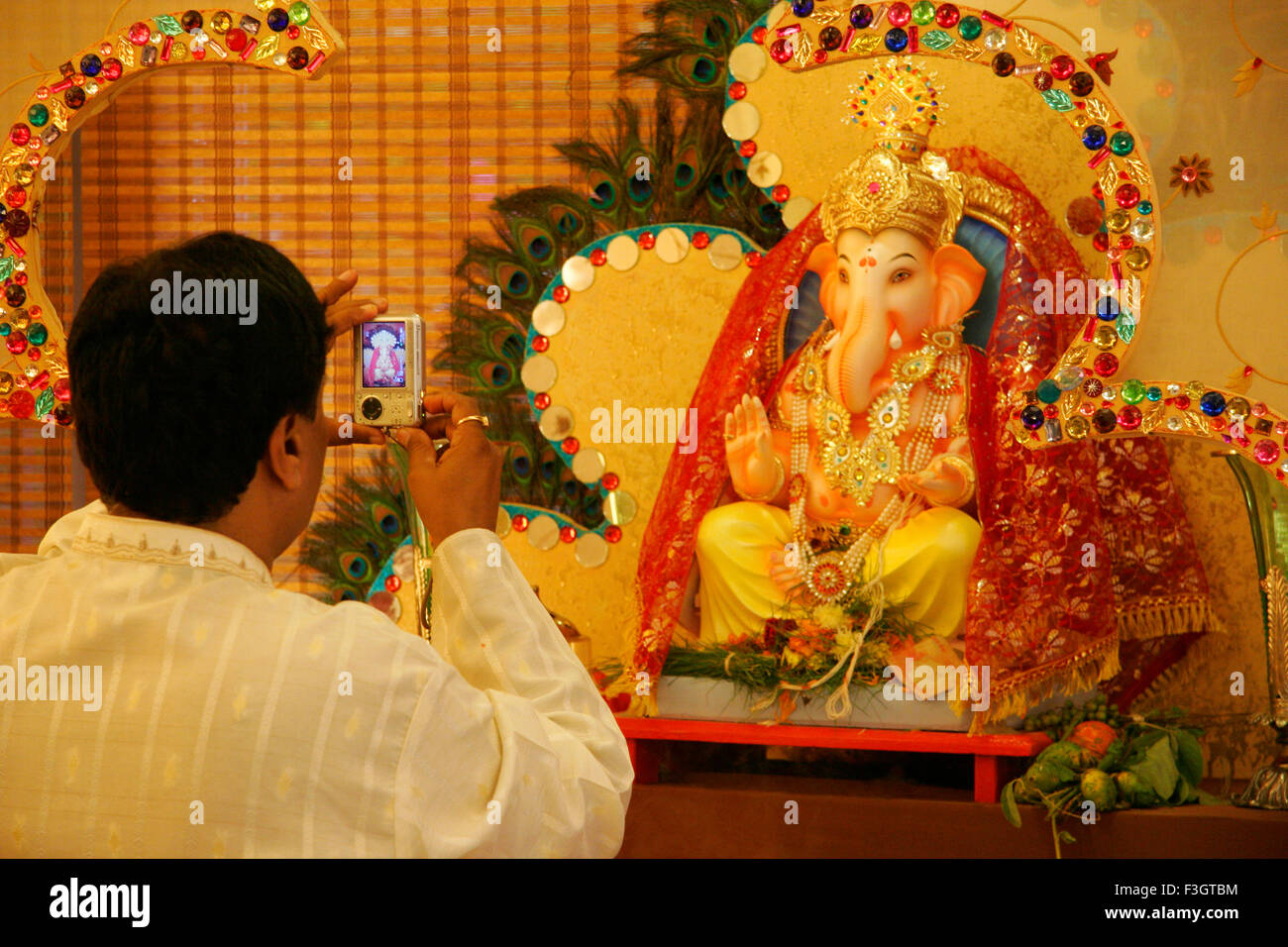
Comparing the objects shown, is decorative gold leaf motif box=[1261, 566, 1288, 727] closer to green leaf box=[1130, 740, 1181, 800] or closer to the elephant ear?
green leaf box=[1130, 740, 1181, 800]

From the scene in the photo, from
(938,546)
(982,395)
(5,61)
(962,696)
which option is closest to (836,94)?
(982,395)

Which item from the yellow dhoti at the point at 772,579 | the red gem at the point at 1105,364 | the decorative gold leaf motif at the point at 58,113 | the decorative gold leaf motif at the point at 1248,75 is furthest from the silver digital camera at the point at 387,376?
the decorative gold leaf motif at the point at 1248,75

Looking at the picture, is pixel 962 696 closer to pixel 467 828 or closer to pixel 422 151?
pixel 467 828

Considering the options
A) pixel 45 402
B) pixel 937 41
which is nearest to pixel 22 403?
pixel 45 402

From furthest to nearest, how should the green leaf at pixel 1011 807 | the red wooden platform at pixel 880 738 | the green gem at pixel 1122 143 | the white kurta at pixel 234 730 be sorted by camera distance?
the green gem at pixel 1122 143, the red wooden platform at pixel 880 738, the green leaf at pixel 1011 807, the white kurta at pixel 234 730

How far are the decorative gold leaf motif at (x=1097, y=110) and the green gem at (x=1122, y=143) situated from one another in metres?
0.06

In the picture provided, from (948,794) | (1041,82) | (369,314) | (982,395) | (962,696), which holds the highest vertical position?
(1041,82)

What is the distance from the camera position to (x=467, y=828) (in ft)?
3.58

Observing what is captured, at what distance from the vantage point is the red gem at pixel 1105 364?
120 inches

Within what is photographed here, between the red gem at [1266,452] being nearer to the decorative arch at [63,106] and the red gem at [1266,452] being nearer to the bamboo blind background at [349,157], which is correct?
the bamboo blind background at [349,157]

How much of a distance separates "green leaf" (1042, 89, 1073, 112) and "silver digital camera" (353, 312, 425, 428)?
2.20 m

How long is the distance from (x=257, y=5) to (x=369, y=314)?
246 centimetres

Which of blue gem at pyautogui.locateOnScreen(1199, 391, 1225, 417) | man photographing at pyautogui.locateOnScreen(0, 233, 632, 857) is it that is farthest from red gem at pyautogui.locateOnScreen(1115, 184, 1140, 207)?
man photographing at pyautogui.locateOnScreen(0, 233, 632, 857)

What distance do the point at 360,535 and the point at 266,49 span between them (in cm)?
155
